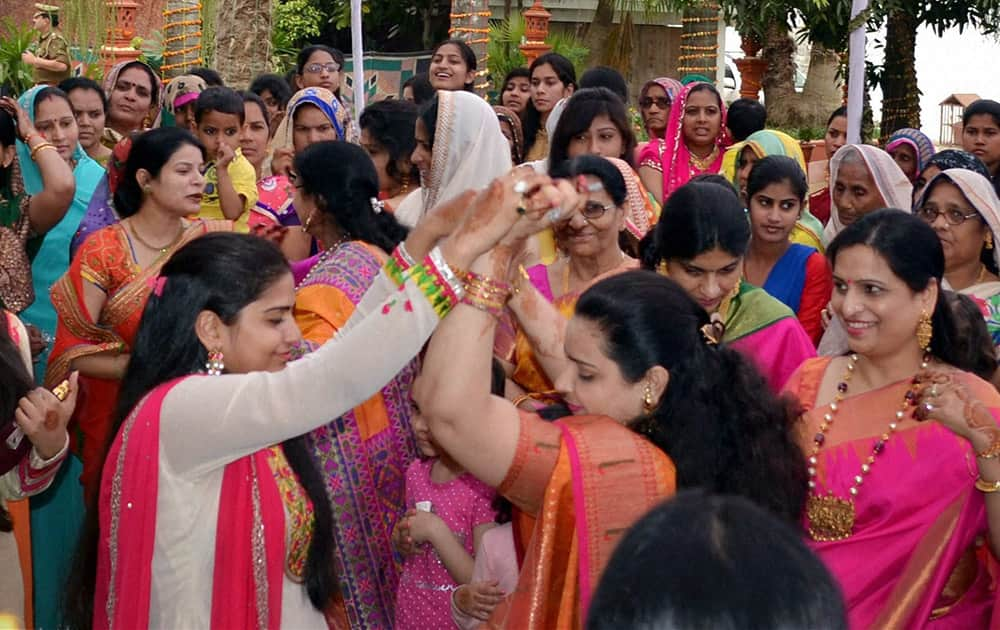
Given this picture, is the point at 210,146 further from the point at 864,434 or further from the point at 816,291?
the point at 864,434

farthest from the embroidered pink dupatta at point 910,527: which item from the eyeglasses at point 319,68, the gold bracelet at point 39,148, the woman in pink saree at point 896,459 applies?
the eyeglasses at point 319,68

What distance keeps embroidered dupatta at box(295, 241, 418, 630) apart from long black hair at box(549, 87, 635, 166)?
1.70 m

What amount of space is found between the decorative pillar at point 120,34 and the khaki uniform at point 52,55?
1.94 m

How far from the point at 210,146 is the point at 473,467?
156 inches

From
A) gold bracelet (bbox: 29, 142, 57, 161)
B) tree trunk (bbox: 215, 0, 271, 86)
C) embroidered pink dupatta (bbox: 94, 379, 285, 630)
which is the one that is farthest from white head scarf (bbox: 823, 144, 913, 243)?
tree trunk (bbox: 215, 0, 271, 86)

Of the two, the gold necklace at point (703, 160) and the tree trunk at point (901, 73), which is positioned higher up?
the tree trunk at point (901, 73)

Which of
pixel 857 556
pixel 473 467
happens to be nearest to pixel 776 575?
pixel 473 467

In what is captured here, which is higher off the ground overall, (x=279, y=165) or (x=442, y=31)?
(x=442, y=31)

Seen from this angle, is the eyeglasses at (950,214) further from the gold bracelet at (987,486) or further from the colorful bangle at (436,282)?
the colorful bangle at (436,282)

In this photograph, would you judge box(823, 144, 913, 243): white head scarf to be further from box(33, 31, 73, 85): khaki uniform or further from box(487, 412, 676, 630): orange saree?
box(33, 31, 73, 85): khaki uniform

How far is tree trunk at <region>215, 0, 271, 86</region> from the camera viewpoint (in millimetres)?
11062

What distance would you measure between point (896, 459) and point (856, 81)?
3481 millimetres

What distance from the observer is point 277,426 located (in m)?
2.17

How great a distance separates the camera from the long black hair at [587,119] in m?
4.97
